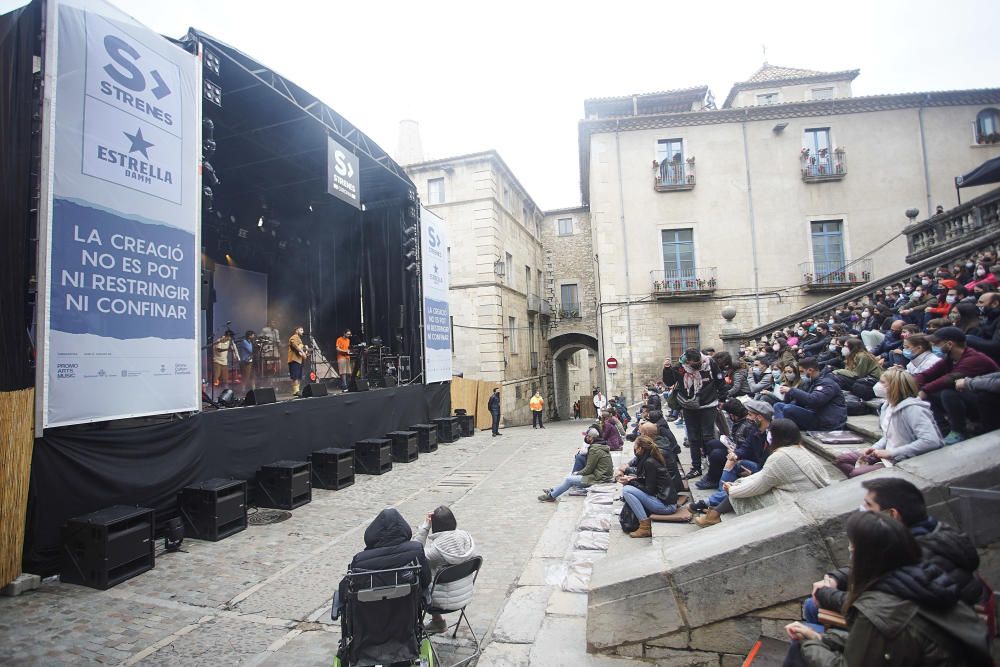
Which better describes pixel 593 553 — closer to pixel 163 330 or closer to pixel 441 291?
pixel 163 330

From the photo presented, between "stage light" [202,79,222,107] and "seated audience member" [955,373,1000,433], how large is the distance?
10.0 m

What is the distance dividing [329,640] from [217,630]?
1.09 meters

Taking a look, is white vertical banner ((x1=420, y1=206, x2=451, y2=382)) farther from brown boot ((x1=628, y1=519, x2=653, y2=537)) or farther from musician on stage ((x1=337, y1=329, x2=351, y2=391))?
brown boot ((x1=628, y1=519, x2=653, y2=537))

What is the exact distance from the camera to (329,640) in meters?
4.13

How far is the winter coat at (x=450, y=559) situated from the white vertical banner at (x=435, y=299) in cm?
1051

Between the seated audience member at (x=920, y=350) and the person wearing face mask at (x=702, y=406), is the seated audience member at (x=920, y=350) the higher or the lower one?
the higher one

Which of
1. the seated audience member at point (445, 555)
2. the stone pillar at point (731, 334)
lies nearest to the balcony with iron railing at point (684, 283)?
the stone pillar at point (731, 334)

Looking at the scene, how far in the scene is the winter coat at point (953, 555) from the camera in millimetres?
1918

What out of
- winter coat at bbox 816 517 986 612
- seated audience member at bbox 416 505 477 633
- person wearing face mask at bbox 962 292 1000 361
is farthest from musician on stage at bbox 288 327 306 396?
person wearing face mask at bbox 962 292 1000 361

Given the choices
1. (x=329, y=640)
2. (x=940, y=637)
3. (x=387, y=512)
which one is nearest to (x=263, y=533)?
(x=329, y=640)

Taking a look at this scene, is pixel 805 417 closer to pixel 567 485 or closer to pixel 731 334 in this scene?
pixel 567 485

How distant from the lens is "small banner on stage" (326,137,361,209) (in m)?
10.6

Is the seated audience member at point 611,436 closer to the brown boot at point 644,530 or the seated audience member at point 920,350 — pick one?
the brown boot at point 644,530

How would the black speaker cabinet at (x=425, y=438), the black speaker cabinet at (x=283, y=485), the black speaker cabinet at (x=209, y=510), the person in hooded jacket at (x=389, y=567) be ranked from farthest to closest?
the black speaker cabinet at (x=425, y=438)
the black speaker cabinet at (x=283, y=485)
the black speaker cabinet at (x=209, y=510)
the person in hooded jacket at (x=389, y=567)
